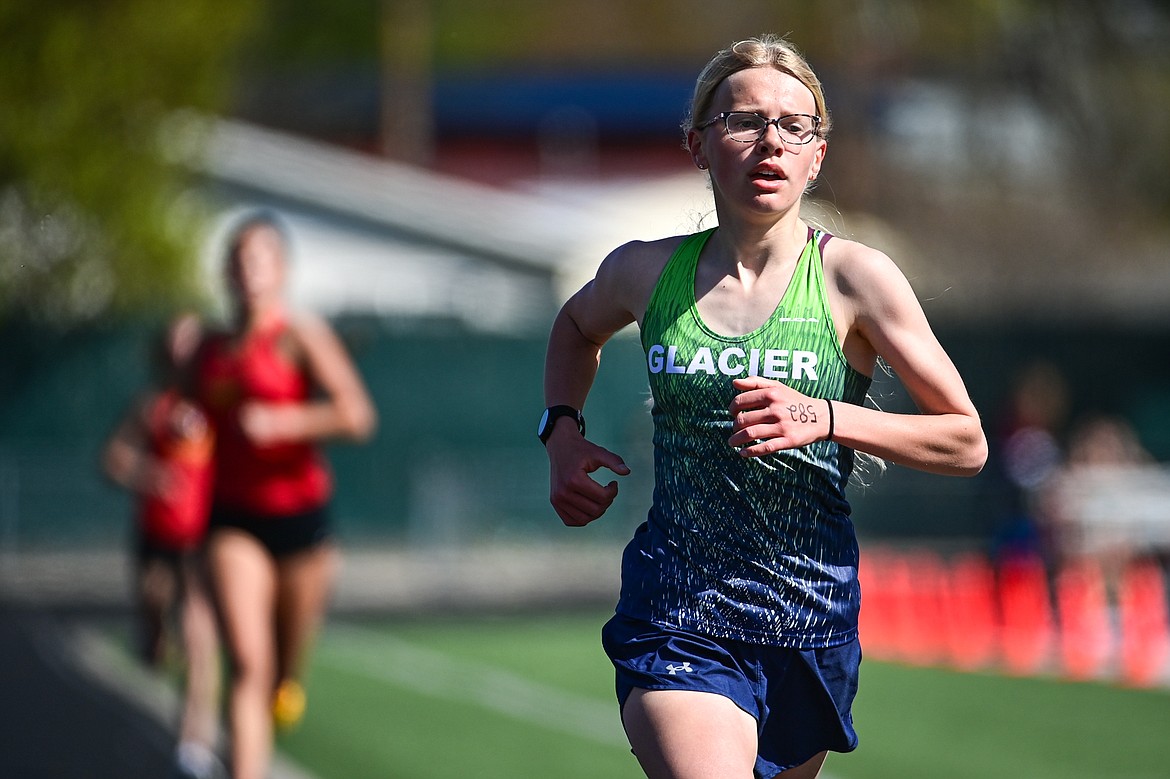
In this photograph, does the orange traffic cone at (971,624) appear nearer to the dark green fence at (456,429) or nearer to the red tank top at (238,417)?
the dark green fence at (456,429)

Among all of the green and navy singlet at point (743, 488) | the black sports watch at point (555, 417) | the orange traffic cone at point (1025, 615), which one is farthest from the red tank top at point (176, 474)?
the green and navy singlet at point (743, 488)

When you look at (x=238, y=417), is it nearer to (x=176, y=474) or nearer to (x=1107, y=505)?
(x=176, y=474)

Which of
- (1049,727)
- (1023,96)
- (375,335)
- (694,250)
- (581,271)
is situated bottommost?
(1049,727)

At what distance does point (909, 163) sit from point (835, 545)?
4304cm

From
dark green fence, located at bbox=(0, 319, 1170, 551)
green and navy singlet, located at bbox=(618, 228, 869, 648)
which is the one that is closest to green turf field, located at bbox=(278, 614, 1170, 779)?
green and navy singlet, located at bbox=(618, 228, 869, 648)

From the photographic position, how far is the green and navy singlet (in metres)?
4.34

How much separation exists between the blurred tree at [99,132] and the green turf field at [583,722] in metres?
10.8

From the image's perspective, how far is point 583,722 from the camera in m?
11.1

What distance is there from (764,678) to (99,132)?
22.0 metres

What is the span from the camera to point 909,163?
46.4 m

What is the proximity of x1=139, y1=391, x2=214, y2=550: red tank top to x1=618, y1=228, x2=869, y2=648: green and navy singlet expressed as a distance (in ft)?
24.8

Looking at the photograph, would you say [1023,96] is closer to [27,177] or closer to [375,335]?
[375,335]

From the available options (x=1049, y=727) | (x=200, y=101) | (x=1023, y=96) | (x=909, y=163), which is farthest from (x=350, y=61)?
(x=1049, y=727)

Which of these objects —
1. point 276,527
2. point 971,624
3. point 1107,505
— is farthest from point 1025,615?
point 276,527
